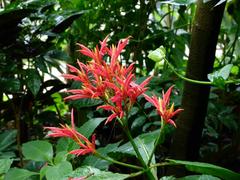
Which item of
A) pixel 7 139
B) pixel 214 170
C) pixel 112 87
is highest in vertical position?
pixel 112 87

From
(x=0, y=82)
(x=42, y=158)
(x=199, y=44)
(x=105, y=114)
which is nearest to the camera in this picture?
(x=42, y=158)

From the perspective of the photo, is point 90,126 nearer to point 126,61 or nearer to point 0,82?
point 0,82

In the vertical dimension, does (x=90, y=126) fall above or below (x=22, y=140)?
above

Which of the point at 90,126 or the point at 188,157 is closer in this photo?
the point at 90,126

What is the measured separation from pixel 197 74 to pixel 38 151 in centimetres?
38

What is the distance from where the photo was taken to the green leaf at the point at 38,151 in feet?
2.03

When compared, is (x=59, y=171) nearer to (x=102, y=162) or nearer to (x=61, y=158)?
(x=61, y=158)

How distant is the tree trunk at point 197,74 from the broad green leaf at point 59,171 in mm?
346

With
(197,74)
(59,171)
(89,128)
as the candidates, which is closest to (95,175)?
(59,171)

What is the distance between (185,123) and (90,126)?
0.24 m

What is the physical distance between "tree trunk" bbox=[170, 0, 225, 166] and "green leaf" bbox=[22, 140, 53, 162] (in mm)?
324

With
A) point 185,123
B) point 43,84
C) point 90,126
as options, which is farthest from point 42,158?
point 43,84

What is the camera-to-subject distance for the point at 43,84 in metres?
1.18

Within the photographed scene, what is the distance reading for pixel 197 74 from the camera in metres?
0.78
